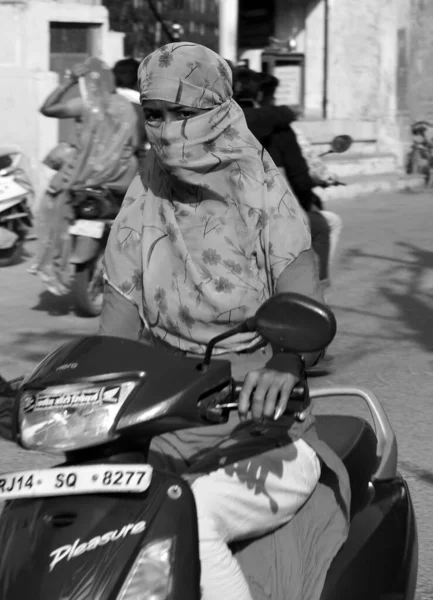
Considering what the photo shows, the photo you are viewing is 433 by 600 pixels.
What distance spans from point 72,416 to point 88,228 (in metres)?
5.50

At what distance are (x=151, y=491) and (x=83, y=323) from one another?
551 cm

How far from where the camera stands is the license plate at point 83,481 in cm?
177

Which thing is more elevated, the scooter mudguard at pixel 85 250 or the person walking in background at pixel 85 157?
the person walking in background at pixel 85 157

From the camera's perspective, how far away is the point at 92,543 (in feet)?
5.85

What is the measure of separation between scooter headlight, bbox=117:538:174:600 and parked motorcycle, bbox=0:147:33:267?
7.77 m

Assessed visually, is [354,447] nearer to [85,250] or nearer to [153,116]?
[153,116]

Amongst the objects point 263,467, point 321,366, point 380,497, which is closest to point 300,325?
point 263,467

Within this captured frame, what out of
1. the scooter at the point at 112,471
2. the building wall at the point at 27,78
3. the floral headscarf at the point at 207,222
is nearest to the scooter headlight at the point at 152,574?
the scooter at the point at 112,471

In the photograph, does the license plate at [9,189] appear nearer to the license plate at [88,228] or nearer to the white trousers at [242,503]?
the license plate at [88,228]

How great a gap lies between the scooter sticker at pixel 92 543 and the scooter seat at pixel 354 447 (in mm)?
697

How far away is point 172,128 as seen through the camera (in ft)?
7.56

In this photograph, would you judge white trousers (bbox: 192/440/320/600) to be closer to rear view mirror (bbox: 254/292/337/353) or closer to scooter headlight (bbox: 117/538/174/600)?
scooter headlight (bbox: 117/538/174/600)

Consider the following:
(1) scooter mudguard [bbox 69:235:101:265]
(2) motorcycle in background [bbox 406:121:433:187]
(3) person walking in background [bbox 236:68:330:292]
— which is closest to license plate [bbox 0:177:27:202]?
(1) scooter mudguard [bbox 69:235:101:265]

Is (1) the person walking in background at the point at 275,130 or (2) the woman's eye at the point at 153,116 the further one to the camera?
(1) the person walking in background at the point at 275,130
